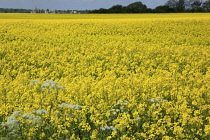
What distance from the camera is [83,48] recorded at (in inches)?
546

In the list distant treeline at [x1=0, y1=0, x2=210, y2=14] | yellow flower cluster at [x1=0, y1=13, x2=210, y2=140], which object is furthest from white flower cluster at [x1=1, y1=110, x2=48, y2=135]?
distant treeline at [x1=0, y1=0, x2=210, y2=14]

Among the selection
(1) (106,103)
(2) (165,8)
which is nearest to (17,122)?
(1) (106,103)

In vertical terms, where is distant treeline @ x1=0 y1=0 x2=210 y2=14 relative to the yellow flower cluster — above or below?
above

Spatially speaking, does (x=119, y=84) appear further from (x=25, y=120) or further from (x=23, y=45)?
(x=23, y=45)

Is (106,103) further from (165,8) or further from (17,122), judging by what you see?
(165,8)

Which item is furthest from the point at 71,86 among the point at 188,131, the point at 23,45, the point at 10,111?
the point at 23,45

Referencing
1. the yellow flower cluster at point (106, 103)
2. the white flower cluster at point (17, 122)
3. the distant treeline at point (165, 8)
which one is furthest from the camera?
the distant treeline at point (165, 8)

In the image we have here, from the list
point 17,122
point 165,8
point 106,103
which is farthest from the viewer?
point 165,8

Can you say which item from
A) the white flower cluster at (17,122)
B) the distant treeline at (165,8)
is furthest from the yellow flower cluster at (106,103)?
the distant treeline at (165,8)

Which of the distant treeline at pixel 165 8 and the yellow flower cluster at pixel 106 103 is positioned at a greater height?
the distant treeline at pixel 165 8

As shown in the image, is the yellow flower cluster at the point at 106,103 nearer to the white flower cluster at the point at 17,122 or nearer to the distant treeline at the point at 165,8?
the white flower cluster at the point at 17,122

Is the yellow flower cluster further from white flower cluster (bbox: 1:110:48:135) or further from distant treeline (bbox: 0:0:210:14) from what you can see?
distant treeline (bbox: 0:0:210:14)

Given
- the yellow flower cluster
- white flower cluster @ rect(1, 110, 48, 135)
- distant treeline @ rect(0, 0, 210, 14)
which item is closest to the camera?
white flower cluster @ rect(1, 110, 48, 135)

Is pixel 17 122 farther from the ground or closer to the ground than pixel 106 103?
farther from the ground
